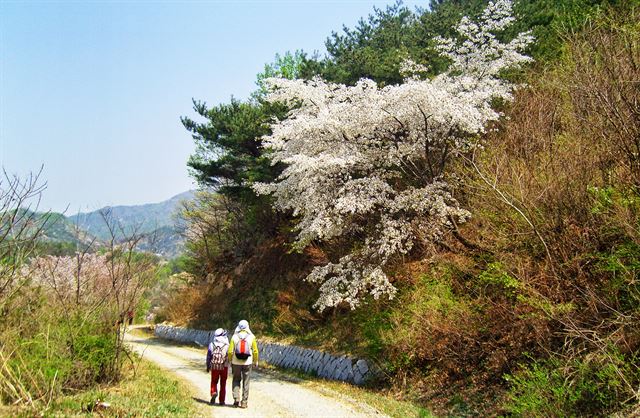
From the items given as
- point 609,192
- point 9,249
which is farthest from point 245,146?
point 609,192

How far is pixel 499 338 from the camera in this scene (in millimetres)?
10875

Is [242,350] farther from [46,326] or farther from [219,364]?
[46,326]

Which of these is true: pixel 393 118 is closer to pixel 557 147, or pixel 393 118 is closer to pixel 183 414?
pixel 557 147

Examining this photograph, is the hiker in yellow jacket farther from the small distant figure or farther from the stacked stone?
the stacked stone

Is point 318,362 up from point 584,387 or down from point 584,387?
down

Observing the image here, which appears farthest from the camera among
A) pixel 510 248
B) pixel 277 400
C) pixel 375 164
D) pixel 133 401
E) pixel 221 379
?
pixel 375 164

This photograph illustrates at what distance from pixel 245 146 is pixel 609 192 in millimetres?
18878

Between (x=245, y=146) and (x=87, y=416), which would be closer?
(x=87, y=416)

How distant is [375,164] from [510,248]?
20.2ft

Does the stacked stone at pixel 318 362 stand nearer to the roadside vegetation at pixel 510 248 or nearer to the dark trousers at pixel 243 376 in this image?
the roadside vegetation at pixel 510 248

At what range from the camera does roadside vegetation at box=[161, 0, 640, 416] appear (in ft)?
26.8

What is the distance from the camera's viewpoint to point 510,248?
10.5m

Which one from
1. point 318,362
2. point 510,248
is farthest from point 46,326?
point 510,248

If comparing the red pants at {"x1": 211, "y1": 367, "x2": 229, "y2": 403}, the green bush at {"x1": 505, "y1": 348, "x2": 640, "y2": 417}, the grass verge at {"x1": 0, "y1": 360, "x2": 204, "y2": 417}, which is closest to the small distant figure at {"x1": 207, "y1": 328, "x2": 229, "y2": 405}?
the red pants at {"x1": 211, "y1": 367, "x2": 229, "y2": 403}
